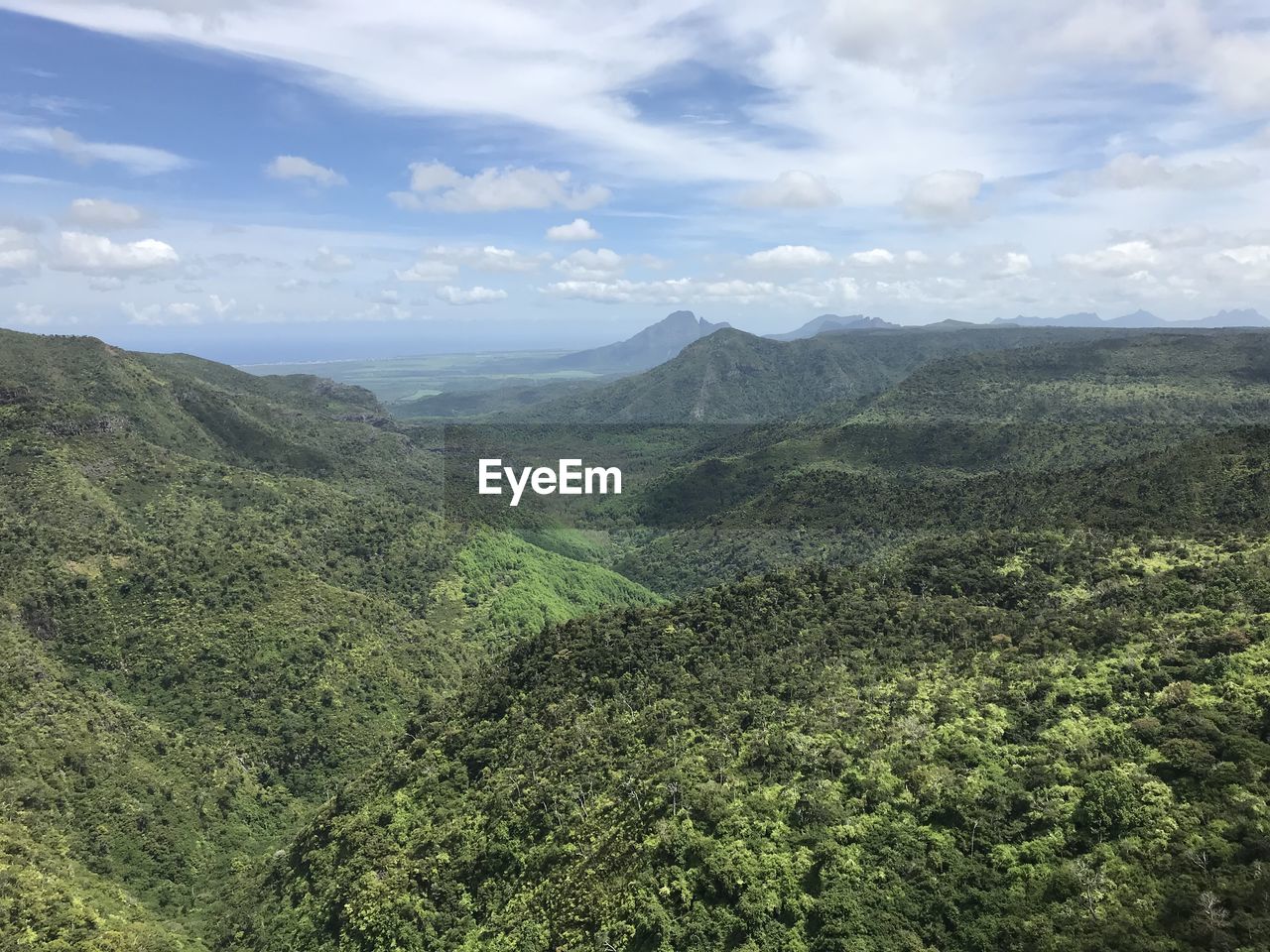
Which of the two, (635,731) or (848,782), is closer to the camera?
(848,782)

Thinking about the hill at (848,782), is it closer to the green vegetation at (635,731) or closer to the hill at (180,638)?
the green vegetation at (635,731)

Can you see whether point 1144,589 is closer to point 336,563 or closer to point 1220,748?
point 1220,748

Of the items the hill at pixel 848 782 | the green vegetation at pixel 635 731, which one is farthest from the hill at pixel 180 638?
the hill at pixel 848 782

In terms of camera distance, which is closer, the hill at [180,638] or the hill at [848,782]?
the hill at [848,782]

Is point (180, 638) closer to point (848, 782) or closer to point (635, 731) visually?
point (635, 731)

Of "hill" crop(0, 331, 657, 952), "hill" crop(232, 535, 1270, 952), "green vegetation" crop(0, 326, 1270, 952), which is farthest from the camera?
"hill" crop(0, 331, 657, 952)

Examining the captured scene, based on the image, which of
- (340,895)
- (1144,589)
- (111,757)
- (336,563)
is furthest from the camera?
(336,563)

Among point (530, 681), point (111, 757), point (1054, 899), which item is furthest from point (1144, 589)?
point (111, 757)

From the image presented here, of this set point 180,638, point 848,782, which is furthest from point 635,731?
point 180,638

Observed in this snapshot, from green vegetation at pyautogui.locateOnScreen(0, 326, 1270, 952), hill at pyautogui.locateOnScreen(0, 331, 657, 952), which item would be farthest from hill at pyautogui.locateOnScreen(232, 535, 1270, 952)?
hill at pyautogui.locateOnScreen(0, 331, 657, 952)

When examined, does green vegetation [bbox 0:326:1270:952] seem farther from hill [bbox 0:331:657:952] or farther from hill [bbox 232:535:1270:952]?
hill [bbox 0:331:657:952]

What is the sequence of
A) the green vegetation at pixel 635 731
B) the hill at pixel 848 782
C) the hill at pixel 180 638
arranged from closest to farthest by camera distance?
1. the hill at pixel 848 782
2. the green vegetation at pixel 635 731
3. the hill at pixel 180 638
